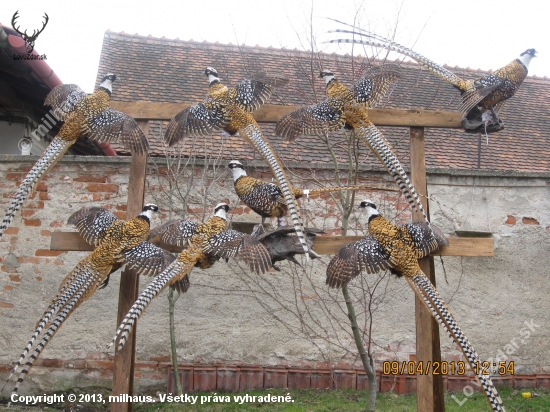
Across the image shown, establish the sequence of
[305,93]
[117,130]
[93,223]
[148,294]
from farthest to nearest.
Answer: [305,93], [117,130], [93,223], [148,294]

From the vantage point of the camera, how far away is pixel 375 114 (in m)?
3.52

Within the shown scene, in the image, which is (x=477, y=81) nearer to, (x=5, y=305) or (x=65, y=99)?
(x=65, y=99)

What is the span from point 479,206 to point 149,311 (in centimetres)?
375

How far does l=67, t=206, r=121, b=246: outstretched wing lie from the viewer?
10.4 feet

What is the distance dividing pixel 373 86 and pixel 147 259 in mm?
1793

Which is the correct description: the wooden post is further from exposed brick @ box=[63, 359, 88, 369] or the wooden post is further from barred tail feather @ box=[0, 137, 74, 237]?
exposed brick @ box=[63, 359, 88, 369]

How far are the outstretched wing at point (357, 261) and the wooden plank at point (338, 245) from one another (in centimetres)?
12

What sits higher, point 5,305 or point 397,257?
point 397,257

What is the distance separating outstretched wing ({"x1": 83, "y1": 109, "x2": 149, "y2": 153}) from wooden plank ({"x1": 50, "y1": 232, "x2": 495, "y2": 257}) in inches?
24.1

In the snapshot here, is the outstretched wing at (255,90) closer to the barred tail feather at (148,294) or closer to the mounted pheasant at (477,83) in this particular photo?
the mounted pheasant at (477,83)

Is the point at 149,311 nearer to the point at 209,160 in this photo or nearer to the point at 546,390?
the point at 209,160

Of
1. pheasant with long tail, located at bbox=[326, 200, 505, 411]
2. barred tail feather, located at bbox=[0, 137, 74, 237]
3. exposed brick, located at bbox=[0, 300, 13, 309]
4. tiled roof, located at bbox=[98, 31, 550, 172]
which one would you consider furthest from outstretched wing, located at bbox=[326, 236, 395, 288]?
exposed brick, located at bbox=[0, 300, 13, 309]

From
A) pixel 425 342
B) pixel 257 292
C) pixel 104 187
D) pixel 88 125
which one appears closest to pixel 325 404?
pixel 257 292

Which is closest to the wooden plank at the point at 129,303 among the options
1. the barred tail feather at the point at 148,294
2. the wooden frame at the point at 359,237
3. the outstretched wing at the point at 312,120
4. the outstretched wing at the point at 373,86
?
the wooden frame at the point at 359,237
